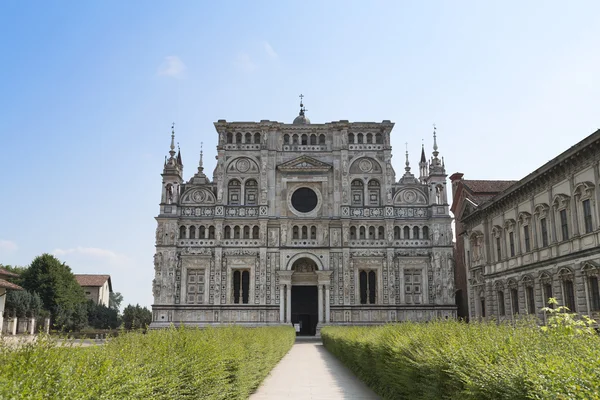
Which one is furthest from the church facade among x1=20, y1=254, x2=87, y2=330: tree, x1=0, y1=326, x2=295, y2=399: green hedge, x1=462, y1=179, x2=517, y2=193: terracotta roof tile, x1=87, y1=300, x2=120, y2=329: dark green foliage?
x1=0, y1=326, x2=295, y2=399: green hedge

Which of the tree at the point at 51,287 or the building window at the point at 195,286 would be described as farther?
the tree at the point at 51,287

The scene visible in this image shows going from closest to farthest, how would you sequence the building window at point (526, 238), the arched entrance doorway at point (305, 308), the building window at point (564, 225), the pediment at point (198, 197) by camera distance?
the building window at point (564, 225)
the building window at point (526, 238)
the pediment at point (198, 197)
the arched entrance doorway at point (305, 308)

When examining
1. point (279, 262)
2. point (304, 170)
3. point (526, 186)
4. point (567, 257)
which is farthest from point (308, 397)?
point (304, 170)

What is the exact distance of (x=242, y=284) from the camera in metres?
51.8

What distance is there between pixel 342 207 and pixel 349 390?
34.9 metres

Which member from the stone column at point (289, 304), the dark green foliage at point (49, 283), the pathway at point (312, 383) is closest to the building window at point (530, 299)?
the pathway at point (312, 383)

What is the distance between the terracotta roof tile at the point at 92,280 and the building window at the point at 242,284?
1845 inches

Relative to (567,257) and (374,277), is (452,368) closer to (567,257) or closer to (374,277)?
(567,257)

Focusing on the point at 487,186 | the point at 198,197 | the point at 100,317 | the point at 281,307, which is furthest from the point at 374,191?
the point at 100,317

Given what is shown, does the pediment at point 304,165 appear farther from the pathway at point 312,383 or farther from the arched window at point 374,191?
the pathway at point 312,383

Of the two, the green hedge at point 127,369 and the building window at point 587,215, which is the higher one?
the building window at point 587,215

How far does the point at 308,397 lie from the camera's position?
16672 mm

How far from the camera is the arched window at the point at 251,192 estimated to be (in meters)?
53.6

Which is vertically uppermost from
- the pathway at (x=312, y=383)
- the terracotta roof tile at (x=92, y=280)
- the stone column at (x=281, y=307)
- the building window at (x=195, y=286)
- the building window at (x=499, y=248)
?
the terracotta roof tile at (x=92, y=280)
